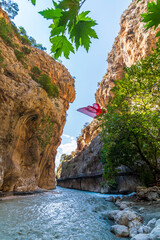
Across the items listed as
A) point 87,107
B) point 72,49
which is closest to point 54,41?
point 72,49

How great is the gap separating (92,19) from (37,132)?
49.2 ft

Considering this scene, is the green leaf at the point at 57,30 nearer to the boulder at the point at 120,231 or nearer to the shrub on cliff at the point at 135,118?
the boulder at the point at 120,231

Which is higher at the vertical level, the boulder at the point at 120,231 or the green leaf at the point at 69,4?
the green leaf at the point at 69,4

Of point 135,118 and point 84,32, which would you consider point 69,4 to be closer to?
point 84,32

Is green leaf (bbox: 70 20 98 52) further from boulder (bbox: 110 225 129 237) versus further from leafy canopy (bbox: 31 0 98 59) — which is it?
boulder (bbox: 110 225 129 237)

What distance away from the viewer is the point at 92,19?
Result: 3.69ft

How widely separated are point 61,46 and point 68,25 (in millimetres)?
220

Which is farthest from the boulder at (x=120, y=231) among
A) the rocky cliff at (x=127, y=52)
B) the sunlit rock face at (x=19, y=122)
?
the rocky cliff at (x=127, y=52)

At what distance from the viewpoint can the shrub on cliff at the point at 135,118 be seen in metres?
7.73

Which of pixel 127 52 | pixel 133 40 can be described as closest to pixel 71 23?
pixel 133 40

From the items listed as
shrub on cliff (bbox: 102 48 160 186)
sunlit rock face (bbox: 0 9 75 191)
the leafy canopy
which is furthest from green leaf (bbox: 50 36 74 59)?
sunlit rock face (bbox: 0 9 75 191)

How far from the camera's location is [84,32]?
117 cm

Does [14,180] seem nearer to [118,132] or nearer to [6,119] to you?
[6,119]

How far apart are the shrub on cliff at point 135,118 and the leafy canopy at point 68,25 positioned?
6.66m
